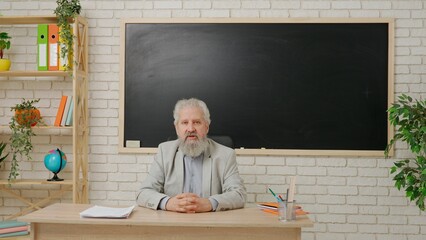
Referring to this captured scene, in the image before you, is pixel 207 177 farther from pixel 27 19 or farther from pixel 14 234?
pixel 27 19

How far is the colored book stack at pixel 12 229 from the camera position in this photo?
3896 mm

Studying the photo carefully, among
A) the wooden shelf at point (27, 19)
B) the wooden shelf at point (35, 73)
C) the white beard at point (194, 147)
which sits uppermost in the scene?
the wooden shelf at point (27, 19)

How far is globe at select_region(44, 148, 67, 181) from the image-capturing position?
417 centimetres

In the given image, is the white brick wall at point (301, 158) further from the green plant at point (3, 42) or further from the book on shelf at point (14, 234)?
the book on shelf at point (14, 234)

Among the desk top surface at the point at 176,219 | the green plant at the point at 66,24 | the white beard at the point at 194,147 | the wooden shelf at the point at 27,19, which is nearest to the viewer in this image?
the desk top surface at the point at 176,219

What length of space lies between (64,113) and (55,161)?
1.26ft

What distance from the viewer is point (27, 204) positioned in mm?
4480

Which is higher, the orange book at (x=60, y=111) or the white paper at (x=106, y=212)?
the orange book at (x=60, y=111)

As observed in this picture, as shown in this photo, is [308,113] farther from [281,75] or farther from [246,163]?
[246,163]

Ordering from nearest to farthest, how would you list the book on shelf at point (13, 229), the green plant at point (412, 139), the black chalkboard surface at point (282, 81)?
the green plant at point (412, 139)
the book on shelf at point (13, 229)
the black chalkboard surface at point (282, 81)

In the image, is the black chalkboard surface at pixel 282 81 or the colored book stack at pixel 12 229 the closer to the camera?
the colored book stack at pixel 12 229

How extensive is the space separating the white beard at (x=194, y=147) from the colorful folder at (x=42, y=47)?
1.62 metres

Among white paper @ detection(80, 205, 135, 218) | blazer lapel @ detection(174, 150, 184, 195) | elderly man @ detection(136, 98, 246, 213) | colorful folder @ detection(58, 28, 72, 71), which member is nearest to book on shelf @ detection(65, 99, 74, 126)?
colorful folder @ detection(58, 28, 72, 71)

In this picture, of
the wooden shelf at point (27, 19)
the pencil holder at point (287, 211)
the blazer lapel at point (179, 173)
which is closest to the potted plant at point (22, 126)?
the wooden shelf at point (27, 19)
